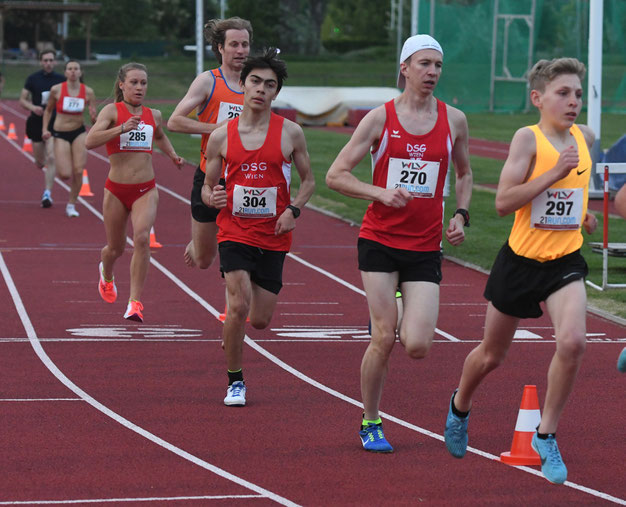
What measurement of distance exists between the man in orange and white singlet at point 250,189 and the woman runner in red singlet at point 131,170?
2783 mm

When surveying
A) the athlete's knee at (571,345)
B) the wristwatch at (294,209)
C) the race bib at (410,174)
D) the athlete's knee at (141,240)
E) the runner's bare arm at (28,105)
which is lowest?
the athlete's knee at (141,240)

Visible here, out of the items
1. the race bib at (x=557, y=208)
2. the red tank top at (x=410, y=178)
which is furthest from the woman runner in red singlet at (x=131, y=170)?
the race bib at (x=557, y=208)

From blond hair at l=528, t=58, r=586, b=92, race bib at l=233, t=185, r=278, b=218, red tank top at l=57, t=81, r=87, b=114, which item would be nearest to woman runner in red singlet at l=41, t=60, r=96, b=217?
red tank top at l=57, t=81, r=87, b=114

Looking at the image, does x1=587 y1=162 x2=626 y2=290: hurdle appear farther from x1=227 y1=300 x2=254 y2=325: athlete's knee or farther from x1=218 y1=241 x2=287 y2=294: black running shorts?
x1=227 y1=300 x2=254 y2=325: athlete's knee

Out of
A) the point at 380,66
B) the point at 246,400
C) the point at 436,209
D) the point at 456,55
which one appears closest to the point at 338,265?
the point at 246,400

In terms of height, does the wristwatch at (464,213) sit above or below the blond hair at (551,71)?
below

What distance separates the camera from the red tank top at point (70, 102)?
17.9m

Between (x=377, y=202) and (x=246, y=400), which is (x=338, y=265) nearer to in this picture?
(x=246, y=400)

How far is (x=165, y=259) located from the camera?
604 inches

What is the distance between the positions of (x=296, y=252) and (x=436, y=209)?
30.2 feet

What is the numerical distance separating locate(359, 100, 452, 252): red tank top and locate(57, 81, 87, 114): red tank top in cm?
1147

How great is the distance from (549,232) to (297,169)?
226 centimetres

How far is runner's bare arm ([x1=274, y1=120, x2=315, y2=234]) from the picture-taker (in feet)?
26.3

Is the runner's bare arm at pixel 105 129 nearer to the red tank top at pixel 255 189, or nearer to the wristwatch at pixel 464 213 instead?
the red tank top at pixel 255 189
